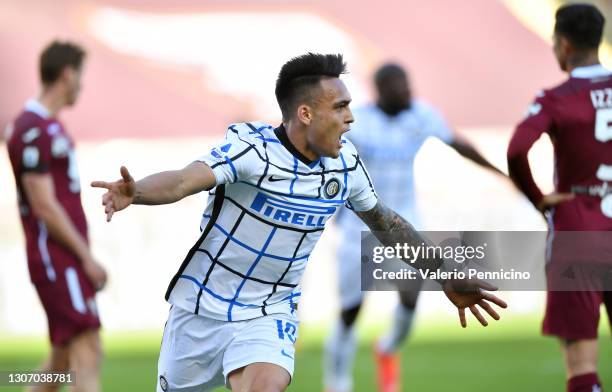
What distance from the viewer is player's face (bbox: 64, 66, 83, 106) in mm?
7223

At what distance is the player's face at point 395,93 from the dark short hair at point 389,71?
0.03 metres

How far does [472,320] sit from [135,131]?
12.1 meters

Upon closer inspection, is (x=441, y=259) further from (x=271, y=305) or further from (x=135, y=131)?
(x=135, y=131)

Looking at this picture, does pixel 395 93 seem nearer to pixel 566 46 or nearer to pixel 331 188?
pixel 566 46

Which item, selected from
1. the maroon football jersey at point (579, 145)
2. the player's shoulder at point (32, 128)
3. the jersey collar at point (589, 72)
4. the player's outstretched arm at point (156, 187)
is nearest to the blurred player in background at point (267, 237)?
the player's outstretched arm at point (156, 187)

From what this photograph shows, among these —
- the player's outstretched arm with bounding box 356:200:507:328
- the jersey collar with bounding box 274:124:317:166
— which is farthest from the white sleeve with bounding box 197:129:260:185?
the player's outstretched arm with bounding box 356:200:507:328

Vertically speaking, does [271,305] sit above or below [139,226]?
below

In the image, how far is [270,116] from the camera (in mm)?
22844

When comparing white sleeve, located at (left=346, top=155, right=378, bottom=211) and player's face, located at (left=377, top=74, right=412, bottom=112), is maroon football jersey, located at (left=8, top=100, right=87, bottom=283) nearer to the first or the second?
white sleeve, located at (left=346, top=155, right=378, bottom=211)

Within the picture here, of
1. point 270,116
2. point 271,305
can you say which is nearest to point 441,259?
point 271,305

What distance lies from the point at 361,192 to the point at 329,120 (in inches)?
15.7

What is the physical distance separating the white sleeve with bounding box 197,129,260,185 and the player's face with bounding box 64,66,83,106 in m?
2.54

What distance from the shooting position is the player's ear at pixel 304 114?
16.7ft

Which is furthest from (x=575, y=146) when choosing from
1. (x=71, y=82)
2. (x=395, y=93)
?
(x=395, y=93)
